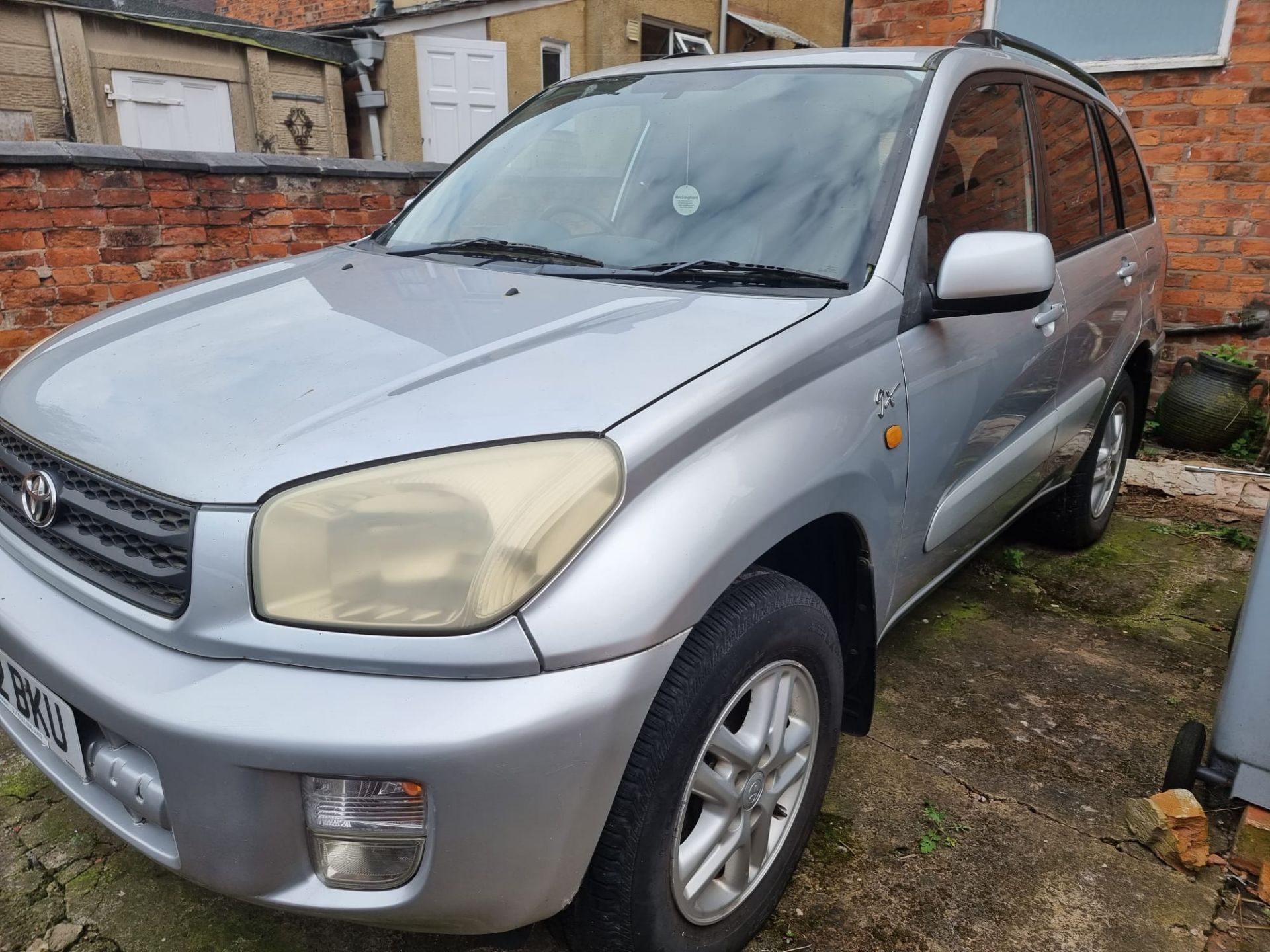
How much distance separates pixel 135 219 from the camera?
14.5 feet

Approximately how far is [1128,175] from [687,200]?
2.33 metres

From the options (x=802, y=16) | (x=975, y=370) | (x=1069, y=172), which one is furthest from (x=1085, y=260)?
(x=802, y=16)

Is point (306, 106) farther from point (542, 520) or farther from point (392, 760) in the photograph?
point (392, 760)

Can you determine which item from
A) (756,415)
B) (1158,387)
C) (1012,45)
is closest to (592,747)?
(756,415)

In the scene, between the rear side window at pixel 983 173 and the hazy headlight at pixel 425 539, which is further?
the rear side window at pixel 983 173

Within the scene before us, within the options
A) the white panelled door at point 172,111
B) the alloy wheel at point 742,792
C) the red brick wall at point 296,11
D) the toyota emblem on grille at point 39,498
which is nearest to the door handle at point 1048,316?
the alloy wheel at point 742,792

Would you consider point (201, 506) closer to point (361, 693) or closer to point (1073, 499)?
point (361, 693)

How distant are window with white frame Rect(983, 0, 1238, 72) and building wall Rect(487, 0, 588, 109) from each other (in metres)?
6.76

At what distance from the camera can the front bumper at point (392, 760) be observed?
1173 millimetres

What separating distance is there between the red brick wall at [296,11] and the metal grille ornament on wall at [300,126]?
6.07 ft

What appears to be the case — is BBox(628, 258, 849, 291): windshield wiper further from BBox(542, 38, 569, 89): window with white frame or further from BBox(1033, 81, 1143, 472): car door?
BBox(542, 38, 569, 89): window with white frame

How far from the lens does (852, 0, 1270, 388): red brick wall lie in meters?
4.89

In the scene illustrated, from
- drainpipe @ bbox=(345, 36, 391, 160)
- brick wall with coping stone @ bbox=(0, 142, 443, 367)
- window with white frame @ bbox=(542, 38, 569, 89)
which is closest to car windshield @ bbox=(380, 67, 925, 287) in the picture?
brick wall with coping stone @ bbox=(0, 142, 443, 367)

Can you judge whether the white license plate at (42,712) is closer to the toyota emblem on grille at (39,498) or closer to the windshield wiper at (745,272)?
the toyota emblem on grille at (39,498)
